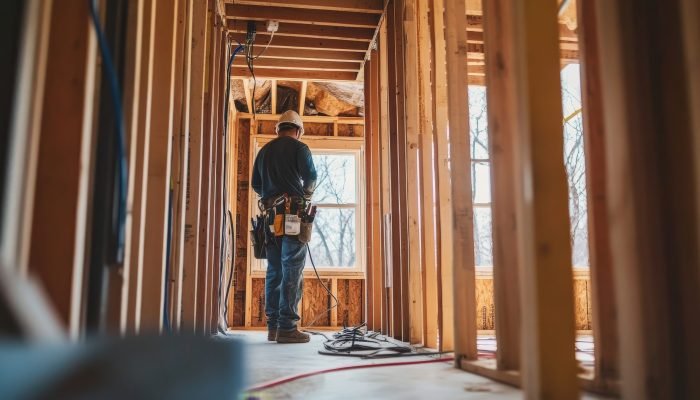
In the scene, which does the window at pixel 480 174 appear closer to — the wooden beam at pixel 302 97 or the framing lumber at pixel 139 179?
the wooden beam at pixel 302 97

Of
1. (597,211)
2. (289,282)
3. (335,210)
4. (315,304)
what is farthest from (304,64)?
(597,211)

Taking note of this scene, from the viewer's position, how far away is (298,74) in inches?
241

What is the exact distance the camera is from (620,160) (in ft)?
4.69

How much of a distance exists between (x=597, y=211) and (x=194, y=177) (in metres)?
2.28

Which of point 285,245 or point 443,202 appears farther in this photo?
point 285,245

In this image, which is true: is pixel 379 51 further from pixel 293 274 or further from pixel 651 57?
pixel 651 57

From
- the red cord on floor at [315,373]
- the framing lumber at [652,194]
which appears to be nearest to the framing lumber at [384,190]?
the red cord on floor at [315,373]

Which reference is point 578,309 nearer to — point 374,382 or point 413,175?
point 413,175

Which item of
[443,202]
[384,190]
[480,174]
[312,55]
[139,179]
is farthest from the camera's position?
[480,174]

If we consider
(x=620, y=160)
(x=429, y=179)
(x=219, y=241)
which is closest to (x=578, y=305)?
(x=429, y=179)

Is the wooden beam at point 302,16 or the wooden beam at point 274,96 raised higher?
the wooden beam at point 302,16

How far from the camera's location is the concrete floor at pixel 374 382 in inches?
72.7

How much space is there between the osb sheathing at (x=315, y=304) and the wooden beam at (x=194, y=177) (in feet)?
11.6

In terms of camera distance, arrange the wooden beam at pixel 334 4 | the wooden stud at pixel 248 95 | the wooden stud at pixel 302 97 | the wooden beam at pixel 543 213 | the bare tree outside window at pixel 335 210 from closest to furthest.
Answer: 1. the wooden beam at pixel 543 213
2. the wooden beam at pixel 334 4
3. the wooden stud at pixel 248 95
4. the wooden stud at pixel 302 97
5. the bare tree outside window at pixel 335 210
